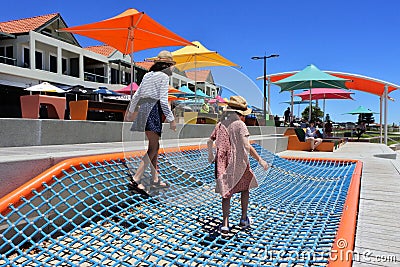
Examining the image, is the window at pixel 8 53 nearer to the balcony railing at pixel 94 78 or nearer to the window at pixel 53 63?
the window at pixel 53 63

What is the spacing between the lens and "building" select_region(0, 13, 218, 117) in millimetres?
16594

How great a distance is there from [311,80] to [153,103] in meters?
8.42

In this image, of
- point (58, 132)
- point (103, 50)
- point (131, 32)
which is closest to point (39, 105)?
point (58, 132)

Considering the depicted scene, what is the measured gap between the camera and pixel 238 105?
8.75 feet

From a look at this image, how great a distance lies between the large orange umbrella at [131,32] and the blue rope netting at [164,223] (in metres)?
3.56

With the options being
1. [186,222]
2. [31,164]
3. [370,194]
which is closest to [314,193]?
[370,194]

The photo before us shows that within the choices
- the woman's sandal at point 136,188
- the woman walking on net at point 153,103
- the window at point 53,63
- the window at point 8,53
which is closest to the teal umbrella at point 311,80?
the woman walking on net at point 153,103

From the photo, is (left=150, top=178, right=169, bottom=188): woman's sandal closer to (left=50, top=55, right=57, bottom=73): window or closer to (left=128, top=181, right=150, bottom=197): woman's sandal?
(left=128, top=181, right=150, bottom=197): woman's sandal

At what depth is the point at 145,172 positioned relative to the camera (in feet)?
11.7

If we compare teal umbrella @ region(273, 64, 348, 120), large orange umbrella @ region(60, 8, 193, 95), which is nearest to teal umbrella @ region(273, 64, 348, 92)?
teal umbrella @ region(273, 64, 348, 120)

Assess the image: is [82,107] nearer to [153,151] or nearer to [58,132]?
[58,132]

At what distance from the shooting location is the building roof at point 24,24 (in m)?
18.4

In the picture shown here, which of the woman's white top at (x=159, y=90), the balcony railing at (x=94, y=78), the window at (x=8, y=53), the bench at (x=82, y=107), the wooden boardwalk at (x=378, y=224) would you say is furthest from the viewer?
the balcony railing at (x=94, y=78)

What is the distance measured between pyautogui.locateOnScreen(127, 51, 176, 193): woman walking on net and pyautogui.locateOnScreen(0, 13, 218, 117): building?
11602 mm
